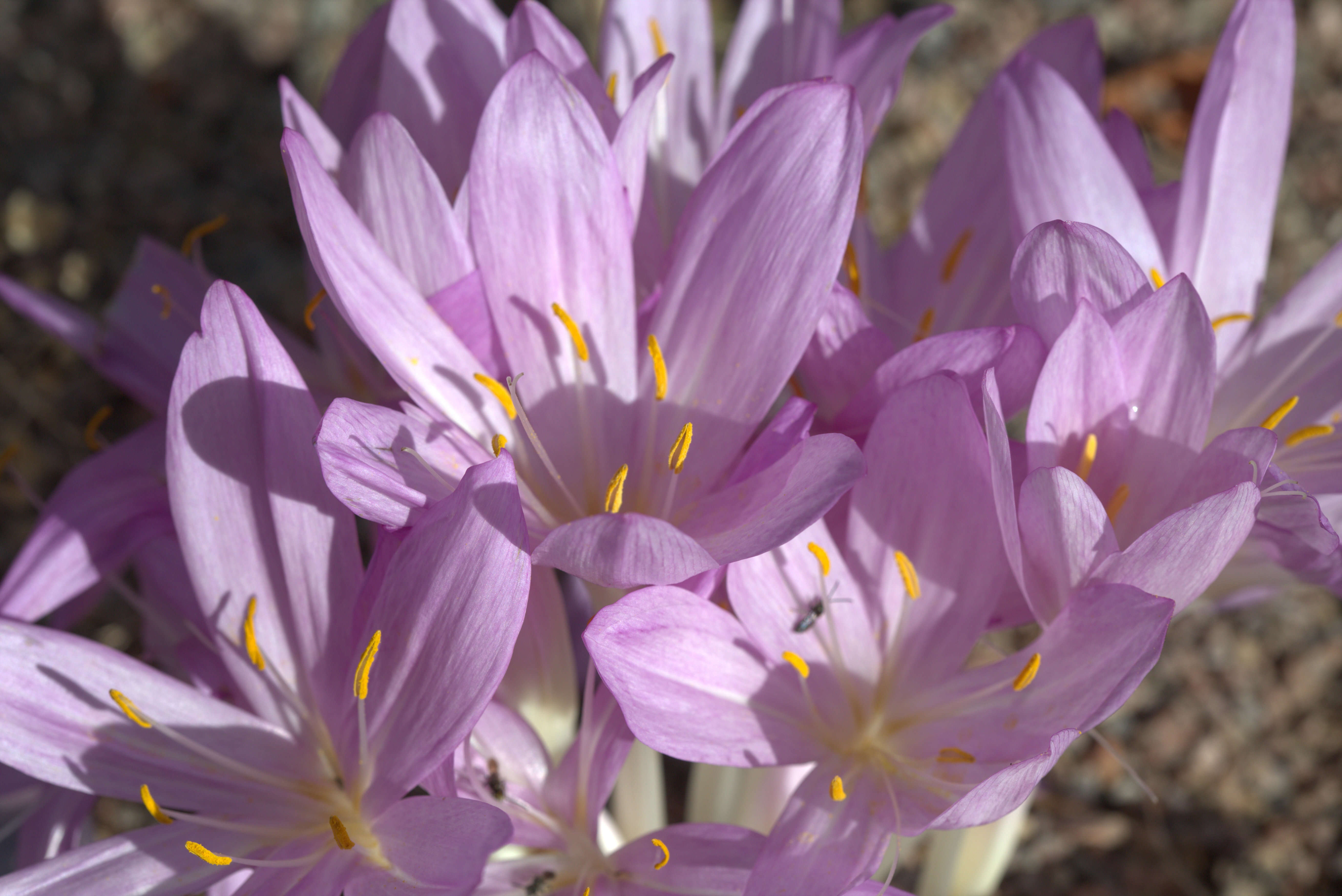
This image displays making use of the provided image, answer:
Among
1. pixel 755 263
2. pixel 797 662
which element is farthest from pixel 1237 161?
pixel 797 662

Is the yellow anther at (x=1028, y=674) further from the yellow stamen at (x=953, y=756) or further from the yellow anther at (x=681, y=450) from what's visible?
the yellow anther at (x=681, y=450)

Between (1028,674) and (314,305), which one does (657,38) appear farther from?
(1028,674)

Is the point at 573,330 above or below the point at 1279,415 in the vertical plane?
above

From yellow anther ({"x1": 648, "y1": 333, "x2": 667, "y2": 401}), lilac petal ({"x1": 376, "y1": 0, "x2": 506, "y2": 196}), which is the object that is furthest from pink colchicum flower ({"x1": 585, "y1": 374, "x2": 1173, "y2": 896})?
lilac petal ({"x1": 376, "y1": 0, "x2": 506, "y2": 196})

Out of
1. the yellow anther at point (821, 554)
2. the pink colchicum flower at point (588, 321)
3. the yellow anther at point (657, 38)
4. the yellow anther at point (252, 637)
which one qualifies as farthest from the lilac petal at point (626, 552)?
the yellow anther at point (657, 38)

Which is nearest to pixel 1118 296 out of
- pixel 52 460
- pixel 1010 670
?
pixel 1010 670

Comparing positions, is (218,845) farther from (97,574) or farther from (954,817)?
(954,817)

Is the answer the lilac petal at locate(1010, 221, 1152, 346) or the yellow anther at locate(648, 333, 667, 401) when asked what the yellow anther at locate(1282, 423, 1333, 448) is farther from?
the yellow anther at locate(648, 333, 667, 401)
